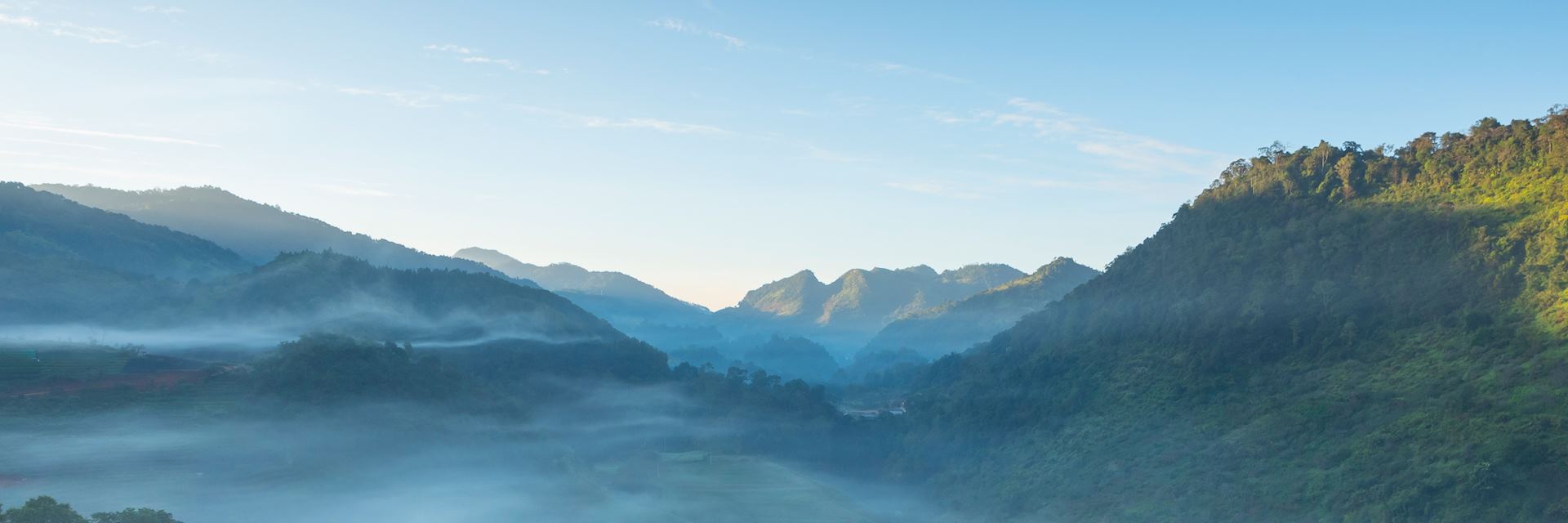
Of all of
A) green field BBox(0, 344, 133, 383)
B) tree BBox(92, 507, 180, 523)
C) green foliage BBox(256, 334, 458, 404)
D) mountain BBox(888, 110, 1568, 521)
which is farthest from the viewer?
green foliage BBox(256, 334, 458, 404)

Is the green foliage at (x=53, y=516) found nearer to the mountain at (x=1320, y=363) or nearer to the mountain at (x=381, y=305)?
the mountain at (x=1320, y=363)

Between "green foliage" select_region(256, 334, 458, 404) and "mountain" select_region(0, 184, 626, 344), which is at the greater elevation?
"mountain" select_region(0, 184, 626, 344)

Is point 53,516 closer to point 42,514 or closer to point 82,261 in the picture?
point 42,514

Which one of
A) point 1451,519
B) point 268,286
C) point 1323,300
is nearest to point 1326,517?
point 1451,519

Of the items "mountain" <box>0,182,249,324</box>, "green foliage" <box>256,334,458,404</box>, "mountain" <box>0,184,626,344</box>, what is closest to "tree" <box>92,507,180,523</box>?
"green foliage" <box>256,334,458,404</box>

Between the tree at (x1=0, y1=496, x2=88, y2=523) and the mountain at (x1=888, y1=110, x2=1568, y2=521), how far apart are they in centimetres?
4188

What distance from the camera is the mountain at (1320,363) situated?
1731 inches

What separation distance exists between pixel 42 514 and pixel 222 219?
173716 mm

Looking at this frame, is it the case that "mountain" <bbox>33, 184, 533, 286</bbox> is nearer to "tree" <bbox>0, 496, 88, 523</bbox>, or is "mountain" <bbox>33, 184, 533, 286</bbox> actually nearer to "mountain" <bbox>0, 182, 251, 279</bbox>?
"mountain" <bbox>0, 182, 251, 279</bbox>

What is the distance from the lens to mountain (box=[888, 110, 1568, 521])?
44.0m

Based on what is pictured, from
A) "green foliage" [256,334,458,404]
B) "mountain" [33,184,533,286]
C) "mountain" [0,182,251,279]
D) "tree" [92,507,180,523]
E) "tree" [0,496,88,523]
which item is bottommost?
"tree" [92,507,180,523]

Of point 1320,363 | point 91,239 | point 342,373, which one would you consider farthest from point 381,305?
point 1320,363

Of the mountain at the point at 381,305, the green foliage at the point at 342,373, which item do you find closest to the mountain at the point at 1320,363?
the green foliage at the point at 342,373

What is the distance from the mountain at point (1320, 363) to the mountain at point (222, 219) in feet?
418
